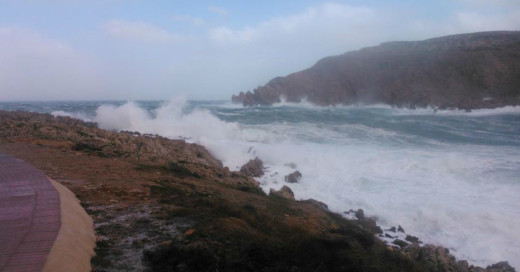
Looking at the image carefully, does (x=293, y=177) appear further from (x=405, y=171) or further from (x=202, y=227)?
(x=202, y=227)

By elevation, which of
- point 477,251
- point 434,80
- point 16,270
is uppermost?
point 434,80

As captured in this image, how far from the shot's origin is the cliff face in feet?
168

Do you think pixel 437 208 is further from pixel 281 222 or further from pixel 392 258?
pixel 281 222

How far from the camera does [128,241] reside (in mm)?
3820

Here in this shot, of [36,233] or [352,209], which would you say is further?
[352,209]

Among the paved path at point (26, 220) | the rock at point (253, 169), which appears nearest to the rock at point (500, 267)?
the paved path at point (26, 220)

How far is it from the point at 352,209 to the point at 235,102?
6064 cm

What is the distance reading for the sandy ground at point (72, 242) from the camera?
2727 mm

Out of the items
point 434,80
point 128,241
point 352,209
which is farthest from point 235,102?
point 128,241

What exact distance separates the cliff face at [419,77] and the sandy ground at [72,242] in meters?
46.8

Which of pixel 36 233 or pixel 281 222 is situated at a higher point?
pixel 36 233

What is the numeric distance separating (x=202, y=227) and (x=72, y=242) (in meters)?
1.51

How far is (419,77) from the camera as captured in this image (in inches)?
2311

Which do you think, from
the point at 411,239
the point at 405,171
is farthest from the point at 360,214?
the point at 405,171
